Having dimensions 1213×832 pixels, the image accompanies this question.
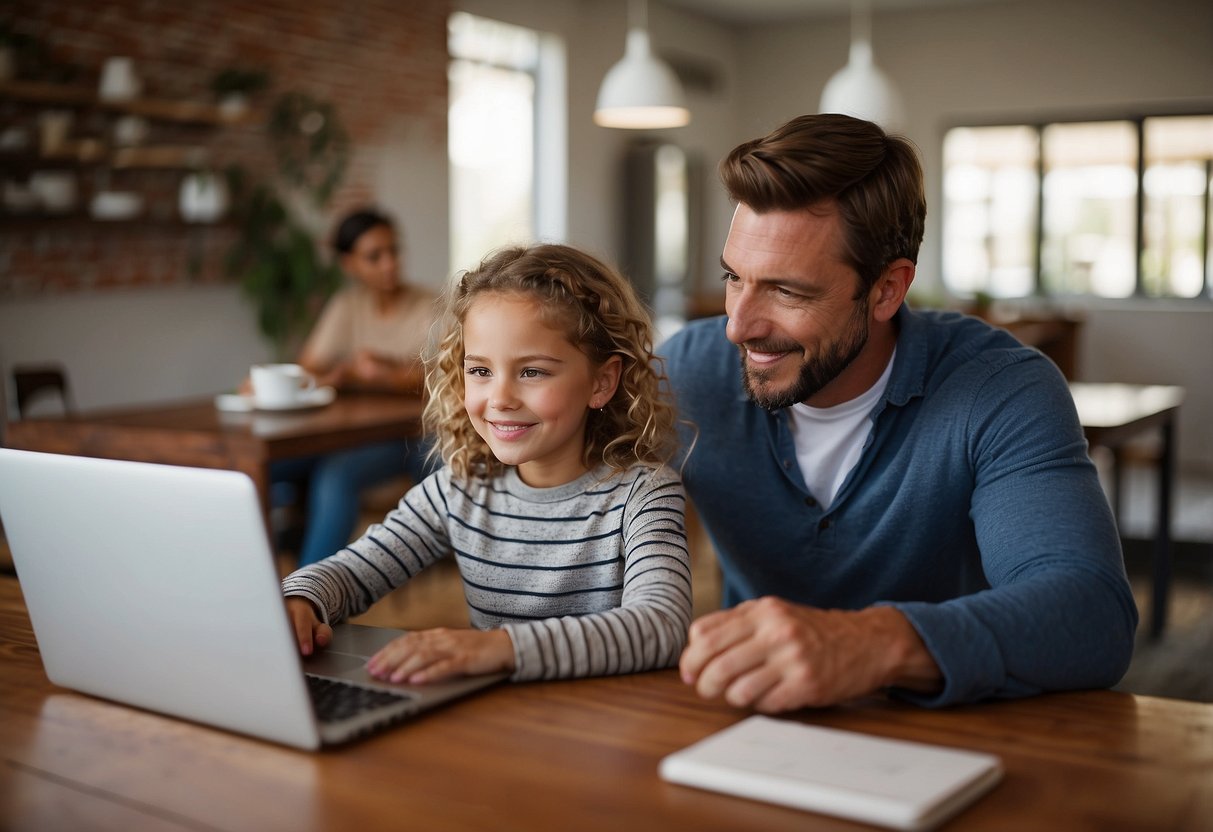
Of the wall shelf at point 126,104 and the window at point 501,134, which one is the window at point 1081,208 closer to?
the window at point 501,134

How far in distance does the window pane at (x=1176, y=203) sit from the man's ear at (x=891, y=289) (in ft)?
22.8

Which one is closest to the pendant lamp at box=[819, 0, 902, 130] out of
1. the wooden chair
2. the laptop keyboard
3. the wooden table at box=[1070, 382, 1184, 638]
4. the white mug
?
the wooden table at box=[1070, 382, 1184, 638]

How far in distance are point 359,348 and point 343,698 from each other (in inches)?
127

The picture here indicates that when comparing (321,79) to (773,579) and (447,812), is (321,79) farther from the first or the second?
(447,812)

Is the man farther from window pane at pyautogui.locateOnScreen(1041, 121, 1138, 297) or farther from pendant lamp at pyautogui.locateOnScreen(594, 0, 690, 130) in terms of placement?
window pane at pyautogui.locateOnScreen(1041, 121, 1138, 297)

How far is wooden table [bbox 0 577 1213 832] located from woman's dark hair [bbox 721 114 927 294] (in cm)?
61

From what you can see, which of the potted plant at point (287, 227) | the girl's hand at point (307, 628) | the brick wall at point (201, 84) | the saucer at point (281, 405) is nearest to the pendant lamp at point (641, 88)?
the potted plant at point (287, 227)

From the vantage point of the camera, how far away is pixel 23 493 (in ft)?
3.35

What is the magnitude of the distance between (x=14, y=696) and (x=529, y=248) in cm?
79

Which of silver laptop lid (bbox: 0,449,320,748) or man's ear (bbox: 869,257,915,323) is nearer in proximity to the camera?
silver laptop lid (bbox: 0,449,320,748)

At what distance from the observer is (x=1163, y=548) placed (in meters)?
3.72

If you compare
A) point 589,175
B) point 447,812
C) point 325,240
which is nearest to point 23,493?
Answer: point 447,812

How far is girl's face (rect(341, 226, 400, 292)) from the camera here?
3994 millimetres

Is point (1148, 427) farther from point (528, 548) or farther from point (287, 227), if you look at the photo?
point (287, 227)
